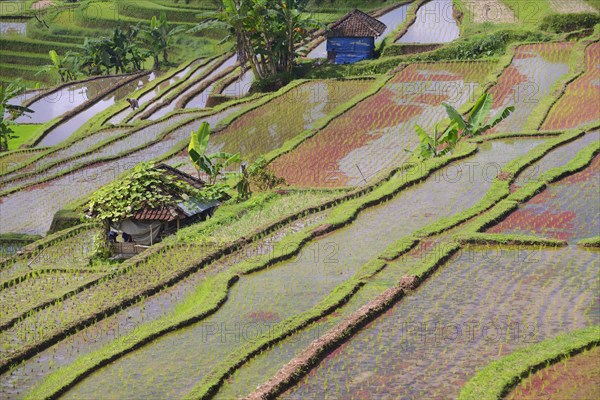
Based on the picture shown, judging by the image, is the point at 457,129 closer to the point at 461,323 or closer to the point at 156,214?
the point at 156,214

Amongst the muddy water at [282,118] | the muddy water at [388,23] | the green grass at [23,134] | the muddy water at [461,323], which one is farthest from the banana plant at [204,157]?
the muddy water at [388,23]

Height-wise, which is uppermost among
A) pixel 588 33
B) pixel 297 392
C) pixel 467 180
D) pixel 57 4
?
pixel 57 4

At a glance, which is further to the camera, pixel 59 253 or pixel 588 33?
pixel 588 33

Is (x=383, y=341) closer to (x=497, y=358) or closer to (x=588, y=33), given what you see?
(x=497, y=358)

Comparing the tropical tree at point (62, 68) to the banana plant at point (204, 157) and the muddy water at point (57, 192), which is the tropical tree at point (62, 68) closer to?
the muddy water at point (57, 192)

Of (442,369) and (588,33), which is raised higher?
(588,33)

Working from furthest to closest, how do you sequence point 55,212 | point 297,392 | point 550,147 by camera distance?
1. point 55,212
2. point 550,147
3. point 297,392

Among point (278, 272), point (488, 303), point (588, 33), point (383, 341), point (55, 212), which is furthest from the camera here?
point (588, 33)

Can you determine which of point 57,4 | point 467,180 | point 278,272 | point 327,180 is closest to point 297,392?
point 278,272
